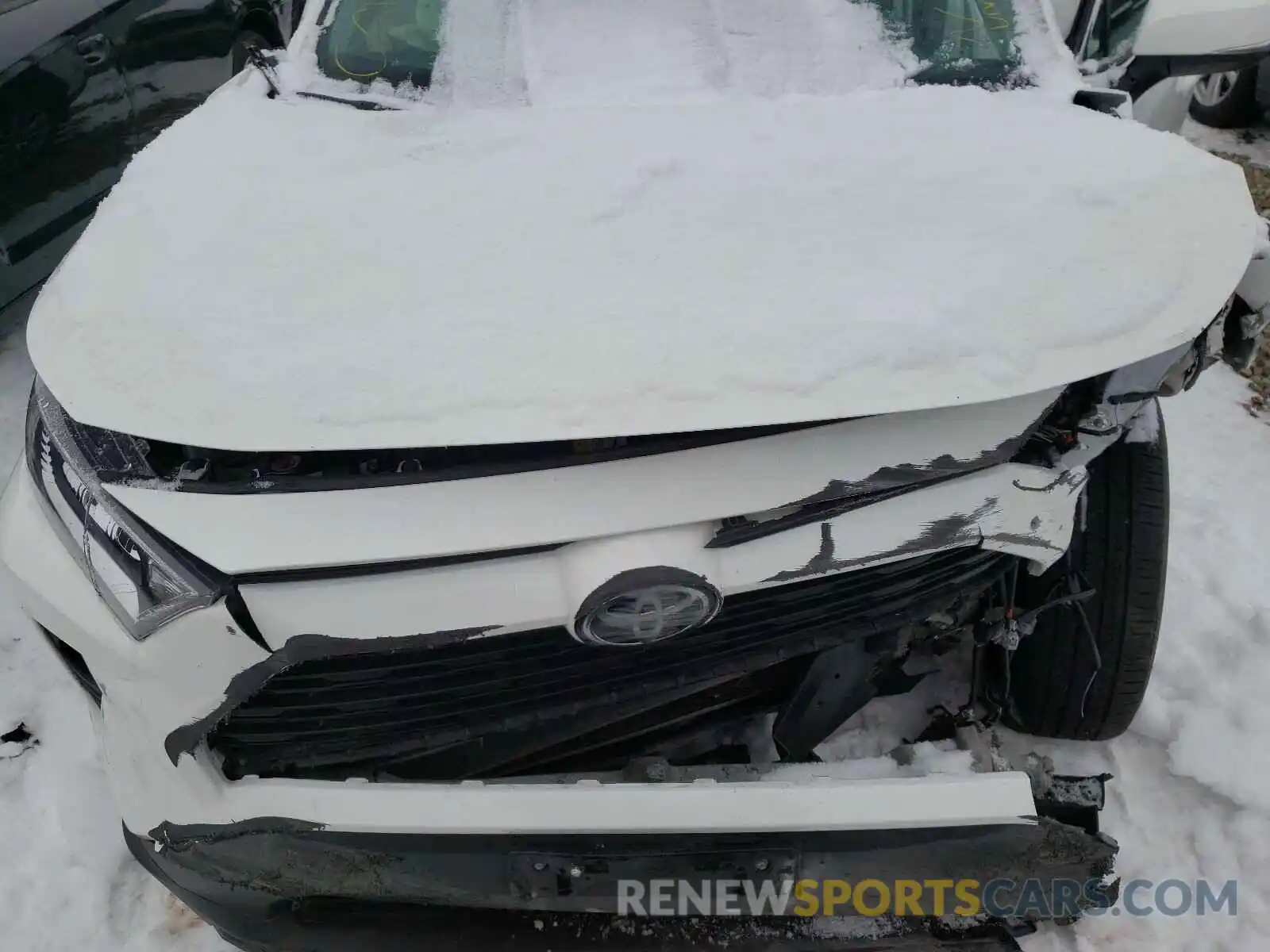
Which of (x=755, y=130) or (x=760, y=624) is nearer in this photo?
(x=760, y=624)

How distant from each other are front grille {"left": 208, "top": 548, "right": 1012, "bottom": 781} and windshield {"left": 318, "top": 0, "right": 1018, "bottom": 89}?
126 centimetres

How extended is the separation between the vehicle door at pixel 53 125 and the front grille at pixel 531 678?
8.32 feet

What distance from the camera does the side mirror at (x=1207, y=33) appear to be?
2070mm

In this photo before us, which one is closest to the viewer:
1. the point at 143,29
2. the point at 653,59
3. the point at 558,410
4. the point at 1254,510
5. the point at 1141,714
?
the point at 558,410

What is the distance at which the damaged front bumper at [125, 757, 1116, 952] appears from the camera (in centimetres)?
141

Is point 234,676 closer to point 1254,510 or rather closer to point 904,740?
point 904,740

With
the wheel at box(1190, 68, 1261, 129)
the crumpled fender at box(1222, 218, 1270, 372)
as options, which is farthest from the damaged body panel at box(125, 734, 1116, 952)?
the wheel at box(1190, 68, 1261, 129)

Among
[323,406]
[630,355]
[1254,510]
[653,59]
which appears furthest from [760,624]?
[1254,510]

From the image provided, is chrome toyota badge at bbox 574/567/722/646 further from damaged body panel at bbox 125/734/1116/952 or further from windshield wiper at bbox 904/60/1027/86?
windshield wiper at bbox 904/60/1027/86

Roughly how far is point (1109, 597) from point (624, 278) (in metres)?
1.24

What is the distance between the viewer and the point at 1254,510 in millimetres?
Answer: 2922

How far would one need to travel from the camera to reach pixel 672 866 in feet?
4.77

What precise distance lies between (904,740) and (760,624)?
2.79 feet

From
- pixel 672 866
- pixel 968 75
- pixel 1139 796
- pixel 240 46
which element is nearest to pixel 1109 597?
pixel 1139 796
